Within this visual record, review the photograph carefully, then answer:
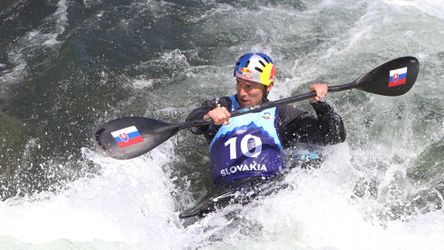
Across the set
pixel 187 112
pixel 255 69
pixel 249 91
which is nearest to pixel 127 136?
pixel 249 91

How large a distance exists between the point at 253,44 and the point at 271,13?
3.88ft

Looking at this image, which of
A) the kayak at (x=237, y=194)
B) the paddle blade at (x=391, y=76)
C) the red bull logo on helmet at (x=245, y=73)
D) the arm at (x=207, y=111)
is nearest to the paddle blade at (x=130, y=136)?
the arm at (x=207, y=111)

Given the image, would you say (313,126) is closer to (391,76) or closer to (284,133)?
(284,133)

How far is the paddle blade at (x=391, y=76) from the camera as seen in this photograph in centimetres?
496

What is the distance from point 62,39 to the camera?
771cm

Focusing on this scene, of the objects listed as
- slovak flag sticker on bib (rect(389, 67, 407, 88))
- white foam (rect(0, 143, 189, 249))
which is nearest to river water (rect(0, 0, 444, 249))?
white foam (rect(0, 143, 189, 249))

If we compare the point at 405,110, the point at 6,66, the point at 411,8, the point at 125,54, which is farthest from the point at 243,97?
the point at 411,8

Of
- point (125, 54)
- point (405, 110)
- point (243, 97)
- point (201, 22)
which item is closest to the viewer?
point (243, 97)

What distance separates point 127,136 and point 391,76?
258 cm

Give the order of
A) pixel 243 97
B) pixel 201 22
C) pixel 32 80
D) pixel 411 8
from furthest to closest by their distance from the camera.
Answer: pixel 411 8
pixel 201 22
pixel 32 80
pixel 243 97

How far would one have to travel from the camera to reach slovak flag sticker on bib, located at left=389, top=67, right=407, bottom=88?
16.4 ft

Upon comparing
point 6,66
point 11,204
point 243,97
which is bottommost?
point 6,66

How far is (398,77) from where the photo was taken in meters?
5.04

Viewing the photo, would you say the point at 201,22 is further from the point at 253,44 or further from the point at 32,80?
the point at 32,80
